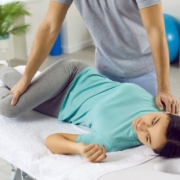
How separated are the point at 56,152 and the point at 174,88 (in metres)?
2.39

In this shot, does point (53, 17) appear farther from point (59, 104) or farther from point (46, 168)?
point (46, 168)

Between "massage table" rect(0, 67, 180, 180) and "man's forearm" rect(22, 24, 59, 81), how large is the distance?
0.81 feet

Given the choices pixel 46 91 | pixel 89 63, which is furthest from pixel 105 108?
pixel 89 63

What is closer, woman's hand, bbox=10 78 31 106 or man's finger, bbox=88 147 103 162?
man's finger, bbox=88 147 103 162

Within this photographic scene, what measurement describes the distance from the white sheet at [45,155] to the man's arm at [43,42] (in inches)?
7.2

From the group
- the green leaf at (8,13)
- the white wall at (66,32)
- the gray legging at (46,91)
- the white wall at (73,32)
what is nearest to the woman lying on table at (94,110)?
the gray legging at (46,91)

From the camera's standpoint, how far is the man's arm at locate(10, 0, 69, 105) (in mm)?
2018

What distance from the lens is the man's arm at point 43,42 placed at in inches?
79.4

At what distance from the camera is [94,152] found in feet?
5.06

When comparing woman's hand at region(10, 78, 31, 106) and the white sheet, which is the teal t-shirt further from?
woman's hand at region(10, 78, 31, 106)

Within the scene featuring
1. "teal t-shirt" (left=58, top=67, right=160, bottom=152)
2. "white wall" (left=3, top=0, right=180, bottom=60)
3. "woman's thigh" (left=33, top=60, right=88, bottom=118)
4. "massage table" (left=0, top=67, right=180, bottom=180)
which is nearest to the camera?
"massage table" (left=0, top=67, right=180, bottom=180)

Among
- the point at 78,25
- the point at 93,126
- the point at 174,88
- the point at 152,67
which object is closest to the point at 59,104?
the point at 93,126

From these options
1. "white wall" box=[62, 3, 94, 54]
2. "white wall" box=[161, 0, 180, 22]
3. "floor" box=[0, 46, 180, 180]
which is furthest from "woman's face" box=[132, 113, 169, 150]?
"white wall" box=[62, 3, 94, 54]

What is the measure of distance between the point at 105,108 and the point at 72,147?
28 centimetres
